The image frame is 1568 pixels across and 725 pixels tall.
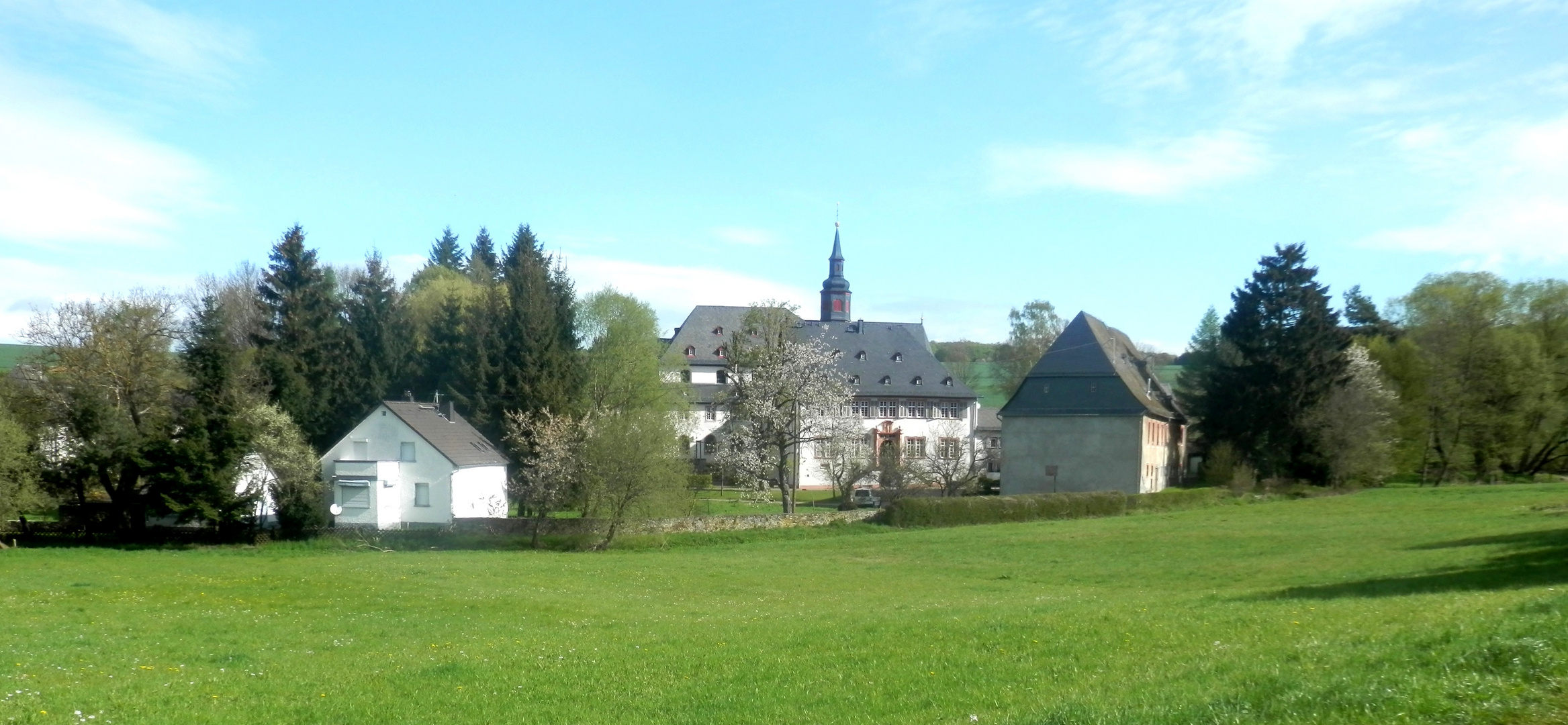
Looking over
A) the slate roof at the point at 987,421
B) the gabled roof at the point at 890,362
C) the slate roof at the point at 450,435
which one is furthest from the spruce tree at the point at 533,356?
the slate roof at the point at 987,421

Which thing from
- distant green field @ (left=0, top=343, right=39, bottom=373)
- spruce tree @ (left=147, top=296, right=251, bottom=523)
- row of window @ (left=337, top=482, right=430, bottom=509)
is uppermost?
distant green field @ (left=0, top=343, right=39, bottom=373)

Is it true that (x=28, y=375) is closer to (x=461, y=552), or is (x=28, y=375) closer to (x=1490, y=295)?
(x=461, y=552)

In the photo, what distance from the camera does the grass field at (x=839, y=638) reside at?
8.83 m

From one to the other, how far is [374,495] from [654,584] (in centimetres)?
2482

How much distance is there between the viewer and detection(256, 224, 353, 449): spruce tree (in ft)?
185

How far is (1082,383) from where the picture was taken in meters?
66.0

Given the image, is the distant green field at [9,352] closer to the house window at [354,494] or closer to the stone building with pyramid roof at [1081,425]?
the house window at [354,494]

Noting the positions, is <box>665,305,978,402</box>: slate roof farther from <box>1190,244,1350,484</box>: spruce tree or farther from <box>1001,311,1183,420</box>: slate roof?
<box>1190,244,1350,484</box>: spruce tree

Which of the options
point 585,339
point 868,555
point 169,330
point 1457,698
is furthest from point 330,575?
point 585,339

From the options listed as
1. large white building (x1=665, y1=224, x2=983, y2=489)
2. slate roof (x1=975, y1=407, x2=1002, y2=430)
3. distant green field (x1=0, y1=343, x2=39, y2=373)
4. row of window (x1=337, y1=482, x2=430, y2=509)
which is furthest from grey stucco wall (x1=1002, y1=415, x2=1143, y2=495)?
distant green field (x1=0, y1=343, x2=39, y2=373)

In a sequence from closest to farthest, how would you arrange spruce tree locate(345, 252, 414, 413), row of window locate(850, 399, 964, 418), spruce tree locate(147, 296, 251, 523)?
spruce tree locate(147, 296, 251, 523) < spruce tree locate(345, 252, 414, 413) < row of window locate(850, 399, 964, 418)

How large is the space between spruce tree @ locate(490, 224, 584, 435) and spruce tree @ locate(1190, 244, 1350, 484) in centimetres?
3696

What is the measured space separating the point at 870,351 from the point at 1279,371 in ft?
120

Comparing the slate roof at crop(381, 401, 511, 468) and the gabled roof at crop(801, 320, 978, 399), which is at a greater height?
the gabled roof at crop(801, 320, 978, 399)
